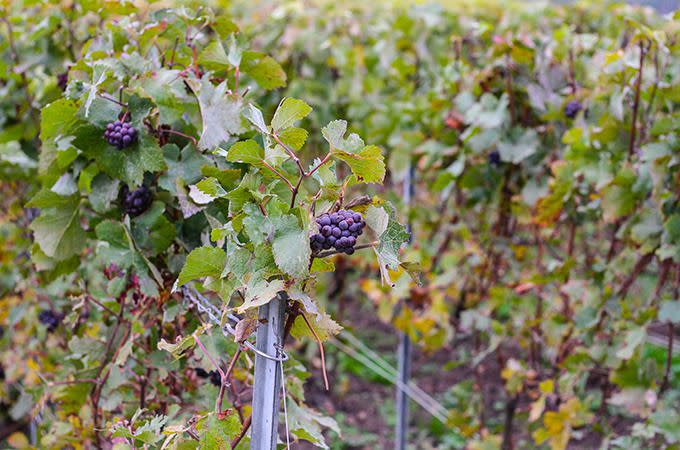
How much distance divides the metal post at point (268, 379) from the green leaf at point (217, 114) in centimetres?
40

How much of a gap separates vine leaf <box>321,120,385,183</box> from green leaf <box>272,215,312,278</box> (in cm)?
13

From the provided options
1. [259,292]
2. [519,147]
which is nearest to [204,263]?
[259,292]

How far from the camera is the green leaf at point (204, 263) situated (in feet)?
3.61

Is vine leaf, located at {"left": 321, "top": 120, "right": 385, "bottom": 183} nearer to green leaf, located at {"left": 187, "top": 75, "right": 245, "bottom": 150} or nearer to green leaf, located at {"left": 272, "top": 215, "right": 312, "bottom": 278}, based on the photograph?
green leaf, located at {"left": 272, "top": 215, "right": 312, "bottom": 278}

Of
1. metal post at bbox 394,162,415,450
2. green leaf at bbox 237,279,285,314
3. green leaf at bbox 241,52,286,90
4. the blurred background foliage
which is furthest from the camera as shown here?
metal post at bbox 394,162,415,450

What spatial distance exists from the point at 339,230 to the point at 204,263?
0.82 ft

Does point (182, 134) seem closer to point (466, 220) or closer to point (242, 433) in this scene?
point (242, 433)

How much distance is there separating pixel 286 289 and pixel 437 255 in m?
2.76

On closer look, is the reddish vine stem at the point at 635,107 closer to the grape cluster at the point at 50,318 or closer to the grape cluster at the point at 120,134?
the grape cluster at the point at 120,134

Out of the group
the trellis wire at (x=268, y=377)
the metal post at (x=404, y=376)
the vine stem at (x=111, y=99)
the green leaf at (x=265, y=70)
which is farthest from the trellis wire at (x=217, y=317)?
the metal post at (x=404, y=376)

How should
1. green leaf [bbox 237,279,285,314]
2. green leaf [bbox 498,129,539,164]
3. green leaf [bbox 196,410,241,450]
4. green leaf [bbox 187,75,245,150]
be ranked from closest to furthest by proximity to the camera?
green leaf [bbox 237,279,285,314] → green leaf [bbox 196,410,241,450] → green leaf [bbox 187,75,245,150] → green leaf [bbox 498,129,539,164]

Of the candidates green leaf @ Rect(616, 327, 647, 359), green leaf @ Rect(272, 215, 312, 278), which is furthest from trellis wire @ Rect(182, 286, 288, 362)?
green leaf @ Rect(616, 327, 647, 359)

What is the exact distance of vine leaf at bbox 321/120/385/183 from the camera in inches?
39.5

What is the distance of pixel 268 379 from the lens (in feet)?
3.43
